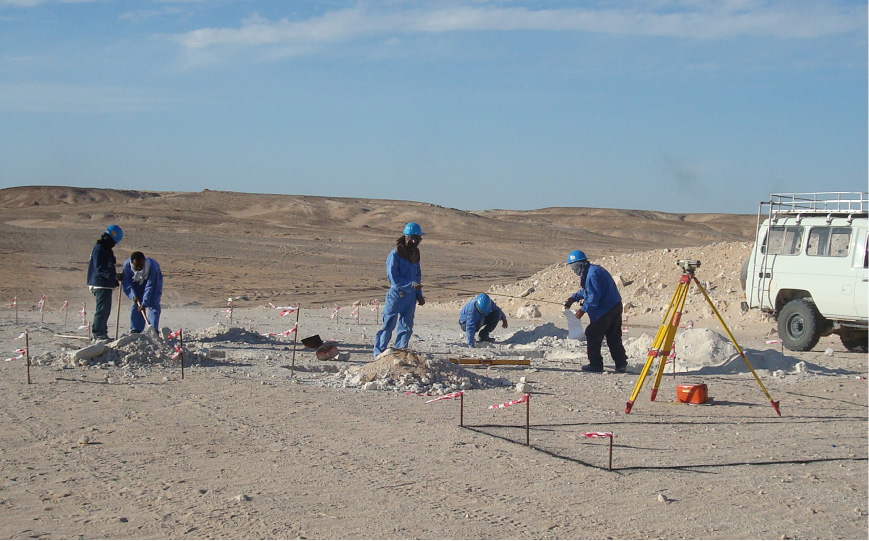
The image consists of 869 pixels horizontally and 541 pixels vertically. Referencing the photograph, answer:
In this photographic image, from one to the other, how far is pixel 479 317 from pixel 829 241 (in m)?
5.33

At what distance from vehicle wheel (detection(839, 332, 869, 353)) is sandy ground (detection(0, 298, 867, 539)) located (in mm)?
3714

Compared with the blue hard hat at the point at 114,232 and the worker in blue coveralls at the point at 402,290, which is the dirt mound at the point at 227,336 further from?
the worker in blue coveralls at the point at 402,290

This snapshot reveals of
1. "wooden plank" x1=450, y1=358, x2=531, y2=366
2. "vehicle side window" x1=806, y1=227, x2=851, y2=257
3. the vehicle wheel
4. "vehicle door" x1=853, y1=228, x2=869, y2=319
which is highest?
"vehicle side window" x1=806, y1=227, x2=851, y2=257

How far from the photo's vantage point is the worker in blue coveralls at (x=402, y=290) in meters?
11.2

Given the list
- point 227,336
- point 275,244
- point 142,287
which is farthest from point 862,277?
point 275,244

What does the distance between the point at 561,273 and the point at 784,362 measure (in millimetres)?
13050

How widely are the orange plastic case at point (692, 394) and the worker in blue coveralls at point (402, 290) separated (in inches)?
137

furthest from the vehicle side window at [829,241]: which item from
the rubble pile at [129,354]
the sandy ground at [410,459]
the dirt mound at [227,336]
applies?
the rubble pile at [129,354]

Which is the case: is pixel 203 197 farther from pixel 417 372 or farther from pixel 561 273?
pixel 417 372

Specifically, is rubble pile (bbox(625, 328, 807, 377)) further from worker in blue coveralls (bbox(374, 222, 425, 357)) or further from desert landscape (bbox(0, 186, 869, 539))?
worker in blue coveralls (bbox(374, 222, 425, 357))

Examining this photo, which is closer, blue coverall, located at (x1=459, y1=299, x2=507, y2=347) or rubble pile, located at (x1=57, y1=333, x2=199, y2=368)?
rubble pile, located at (x1=57, y1=333, x2=199, y2=368)

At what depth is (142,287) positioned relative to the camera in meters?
12.5

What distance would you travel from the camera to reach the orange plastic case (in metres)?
9.00

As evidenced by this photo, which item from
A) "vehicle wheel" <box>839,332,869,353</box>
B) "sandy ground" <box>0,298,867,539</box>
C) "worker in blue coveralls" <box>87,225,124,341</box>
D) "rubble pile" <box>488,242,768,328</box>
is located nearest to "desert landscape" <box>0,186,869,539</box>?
"sandy ground" <box>0,298,867,539</box>
